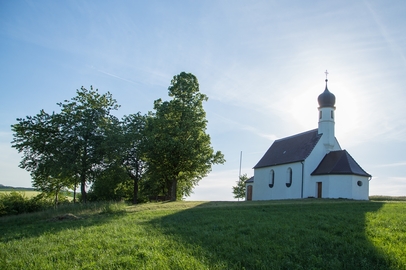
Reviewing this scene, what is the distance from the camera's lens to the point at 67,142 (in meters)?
31.0

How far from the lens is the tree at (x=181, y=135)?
31.5 metres

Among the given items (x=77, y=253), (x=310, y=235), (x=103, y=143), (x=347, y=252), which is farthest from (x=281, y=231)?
(x=103, y=143)

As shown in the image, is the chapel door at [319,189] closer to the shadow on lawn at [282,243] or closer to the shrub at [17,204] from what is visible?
the shadow on lawn at [282,243]

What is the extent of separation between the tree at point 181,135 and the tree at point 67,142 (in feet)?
15.2

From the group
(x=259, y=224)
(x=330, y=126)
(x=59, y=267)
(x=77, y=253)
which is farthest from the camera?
(x=330, y=126)

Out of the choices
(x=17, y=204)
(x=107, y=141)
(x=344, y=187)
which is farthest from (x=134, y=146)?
(x=344, y=187)

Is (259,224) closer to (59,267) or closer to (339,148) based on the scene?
(59,267)

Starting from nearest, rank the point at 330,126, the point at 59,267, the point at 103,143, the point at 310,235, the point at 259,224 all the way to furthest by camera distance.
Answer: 1. the point at 59,267
2. the point at 310,235
3. the point at 259,224
4. the point at 103,143
5. the point at 330,126

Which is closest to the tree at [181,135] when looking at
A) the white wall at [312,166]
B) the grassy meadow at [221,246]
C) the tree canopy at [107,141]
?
the tree canopy at [107,141]

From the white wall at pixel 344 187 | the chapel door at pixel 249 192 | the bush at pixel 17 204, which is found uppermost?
the white wall at pixel 344 187

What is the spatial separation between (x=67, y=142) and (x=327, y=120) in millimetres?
24760

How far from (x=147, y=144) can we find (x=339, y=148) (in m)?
19.4

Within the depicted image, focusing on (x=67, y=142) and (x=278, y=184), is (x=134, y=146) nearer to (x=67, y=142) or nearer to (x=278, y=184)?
(x=67, y=142)

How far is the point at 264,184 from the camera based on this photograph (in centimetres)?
3869
